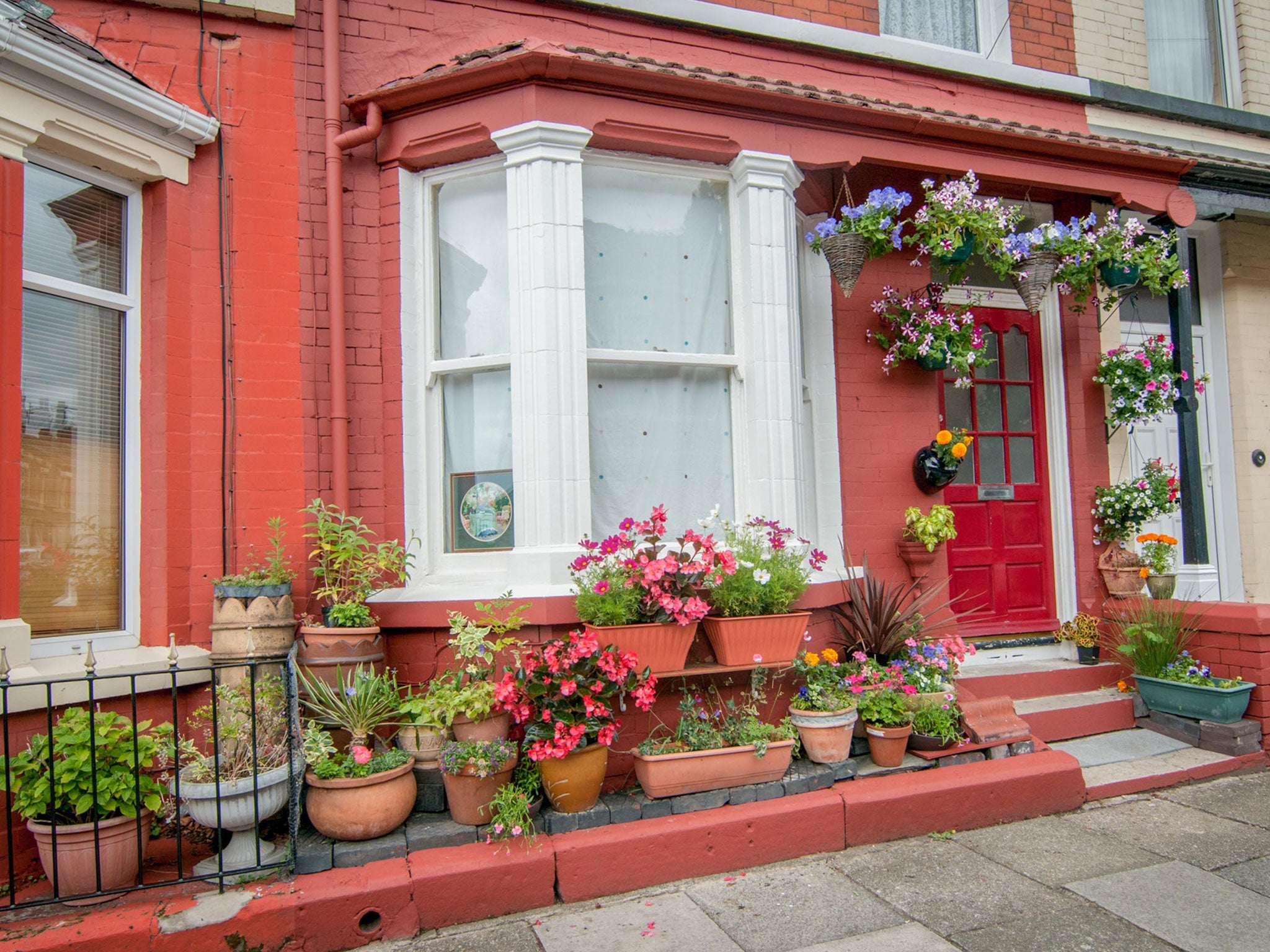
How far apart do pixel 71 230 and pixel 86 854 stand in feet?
9.02

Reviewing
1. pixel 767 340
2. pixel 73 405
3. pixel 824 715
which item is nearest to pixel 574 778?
pixel 824 715

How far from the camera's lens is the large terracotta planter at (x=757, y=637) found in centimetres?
411

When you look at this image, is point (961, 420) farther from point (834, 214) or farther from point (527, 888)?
point (527, 888)

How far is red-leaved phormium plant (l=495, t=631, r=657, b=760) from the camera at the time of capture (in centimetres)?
355

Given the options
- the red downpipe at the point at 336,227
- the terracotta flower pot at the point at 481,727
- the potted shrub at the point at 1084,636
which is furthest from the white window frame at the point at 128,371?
the potted shrub at the point at 1084,636

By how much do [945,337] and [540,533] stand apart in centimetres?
297

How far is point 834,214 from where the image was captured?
573 cm

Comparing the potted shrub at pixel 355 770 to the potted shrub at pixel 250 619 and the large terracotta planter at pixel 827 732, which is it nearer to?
the potted shrub at pixel 250 619

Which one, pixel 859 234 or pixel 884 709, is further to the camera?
pixel 859 234

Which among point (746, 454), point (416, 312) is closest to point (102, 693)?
point (416, 312)

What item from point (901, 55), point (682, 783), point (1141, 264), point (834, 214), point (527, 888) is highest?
point (901, 55)

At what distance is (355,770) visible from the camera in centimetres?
352

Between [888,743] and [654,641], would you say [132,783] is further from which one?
[888,743]

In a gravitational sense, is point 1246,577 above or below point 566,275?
below
